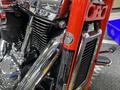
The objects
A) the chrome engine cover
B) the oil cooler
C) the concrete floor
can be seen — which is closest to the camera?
the oil cooler

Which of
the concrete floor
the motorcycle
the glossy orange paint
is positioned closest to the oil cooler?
the motorcycle

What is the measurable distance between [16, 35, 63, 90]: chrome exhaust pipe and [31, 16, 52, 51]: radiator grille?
44 millimetres

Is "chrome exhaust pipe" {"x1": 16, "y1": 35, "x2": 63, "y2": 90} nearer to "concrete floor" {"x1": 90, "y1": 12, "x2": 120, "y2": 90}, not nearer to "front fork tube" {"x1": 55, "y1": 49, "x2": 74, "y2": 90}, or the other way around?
"front fork tube" {"x1": 55, "y1": 49, "x2": 74, "y2": 90}

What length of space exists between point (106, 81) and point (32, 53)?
2.44 ft

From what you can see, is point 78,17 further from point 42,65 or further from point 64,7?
point 42,65

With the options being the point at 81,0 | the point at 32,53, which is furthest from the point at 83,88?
the point at 81,0

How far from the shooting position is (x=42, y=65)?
977mm

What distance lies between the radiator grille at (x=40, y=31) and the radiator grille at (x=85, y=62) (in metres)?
0.18

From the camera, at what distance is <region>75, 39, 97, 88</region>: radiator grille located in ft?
3.38

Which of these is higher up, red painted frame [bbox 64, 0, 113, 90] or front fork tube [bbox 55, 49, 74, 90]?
red painted frame [bbox 64, 0, 113, 90]

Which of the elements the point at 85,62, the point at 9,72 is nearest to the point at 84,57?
the point at 85,62

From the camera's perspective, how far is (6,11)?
1.05 m

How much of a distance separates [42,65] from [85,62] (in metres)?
0.21

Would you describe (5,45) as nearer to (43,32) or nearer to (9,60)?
(9,60)
